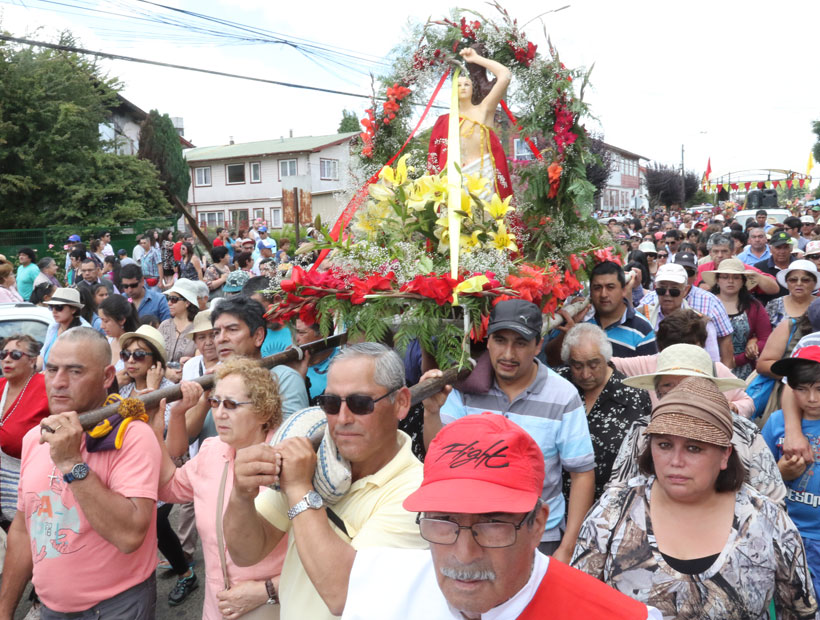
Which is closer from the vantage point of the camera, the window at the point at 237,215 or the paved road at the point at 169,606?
the paved road at the point at 169,606

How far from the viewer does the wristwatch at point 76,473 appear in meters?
2.55

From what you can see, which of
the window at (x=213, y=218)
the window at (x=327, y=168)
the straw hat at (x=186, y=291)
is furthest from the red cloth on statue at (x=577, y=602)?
the window at (x=213, y=218)

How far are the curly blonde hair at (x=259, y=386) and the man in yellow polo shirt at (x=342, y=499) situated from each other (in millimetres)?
578

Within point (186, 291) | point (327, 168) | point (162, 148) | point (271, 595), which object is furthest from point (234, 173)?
point (271, 595)

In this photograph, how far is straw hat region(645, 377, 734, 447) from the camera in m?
2.26

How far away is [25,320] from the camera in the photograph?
244 inches

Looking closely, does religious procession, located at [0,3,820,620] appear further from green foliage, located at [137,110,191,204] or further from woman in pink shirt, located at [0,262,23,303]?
green foliage, located at [137,110,191,204]

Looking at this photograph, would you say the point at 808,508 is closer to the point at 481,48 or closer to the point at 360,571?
the point at 360,571

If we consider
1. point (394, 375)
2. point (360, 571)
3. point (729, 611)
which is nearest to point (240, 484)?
point (360, 571)

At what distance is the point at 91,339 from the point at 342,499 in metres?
1.62

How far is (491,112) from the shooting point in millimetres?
4441

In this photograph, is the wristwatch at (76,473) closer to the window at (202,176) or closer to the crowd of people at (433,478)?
the crowd of people at (433,478)

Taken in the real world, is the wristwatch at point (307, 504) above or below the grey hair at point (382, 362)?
below

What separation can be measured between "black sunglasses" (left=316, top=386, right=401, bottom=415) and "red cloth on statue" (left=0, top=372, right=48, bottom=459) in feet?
8.67
